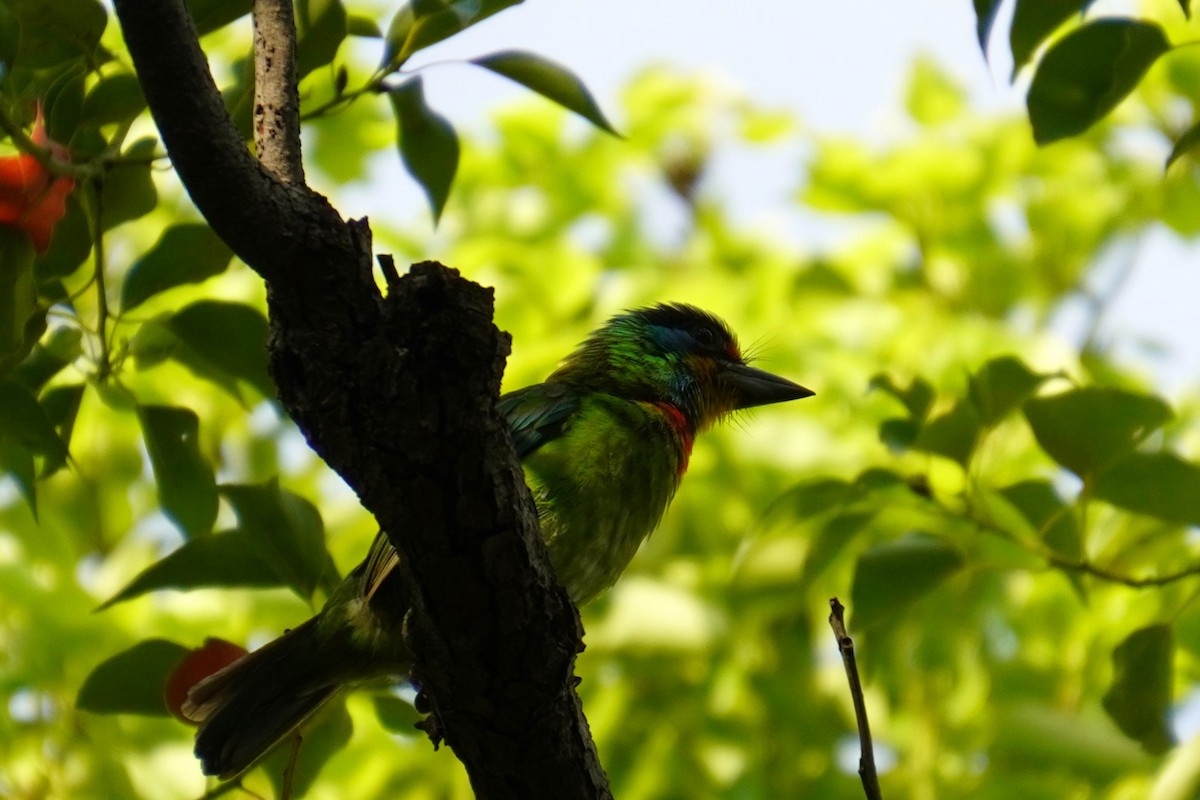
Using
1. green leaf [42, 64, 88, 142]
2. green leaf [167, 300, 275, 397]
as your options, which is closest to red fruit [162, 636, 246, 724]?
green leaf [167, 300, 275, 397]

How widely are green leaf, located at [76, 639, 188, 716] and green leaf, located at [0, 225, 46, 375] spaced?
2.06 feet

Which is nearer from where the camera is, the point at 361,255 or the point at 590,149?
the point at 361,255

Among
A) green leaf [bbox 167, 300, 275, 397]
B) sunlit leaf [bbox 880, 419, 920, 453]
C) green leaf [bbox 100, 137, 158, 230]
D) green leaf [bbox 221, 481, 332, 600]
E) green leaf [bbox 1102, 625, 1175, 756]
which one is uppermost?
green leaf [bbox 100, 137, 158, 230]

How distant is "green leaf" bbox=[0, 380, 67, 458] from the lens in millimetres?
2047

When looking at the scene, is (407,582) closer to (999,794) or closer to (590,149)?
(999,794)

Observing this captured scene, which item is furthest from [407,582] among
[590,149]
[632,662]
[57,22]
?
[590,149]

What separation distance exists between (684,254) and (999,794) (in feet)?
8.84

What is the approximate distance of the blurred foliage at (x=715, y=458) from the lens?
7.83 feet

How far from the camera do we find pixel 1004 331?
477 centimetres

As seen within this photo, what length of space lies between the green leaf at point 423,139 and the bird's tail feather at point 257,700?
97cm

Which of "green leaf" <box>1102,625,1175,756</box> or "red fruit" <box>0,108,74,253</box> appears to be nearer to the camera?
"red fruit" <box>0,108,74,253</box>

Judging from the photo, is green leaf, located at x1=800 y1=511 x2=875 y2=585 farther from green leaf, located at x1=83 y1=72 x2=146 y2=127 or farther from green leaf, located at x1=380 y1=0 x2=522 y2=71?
green leaf, located at x1=83 y1=72 x2=146 y2=127

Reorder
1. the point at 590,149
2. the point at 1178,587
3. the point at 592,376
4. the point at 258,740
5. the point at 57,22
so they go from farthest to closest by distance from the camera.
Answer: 1. the point at 590,149
2. the point at 592,376
3. the point at 1178,587
4. the point at 258,740
5. the point at 57,22

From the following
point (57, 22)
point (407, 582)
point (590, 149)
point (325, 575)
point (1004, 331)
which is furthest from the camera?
point (590, 149)
